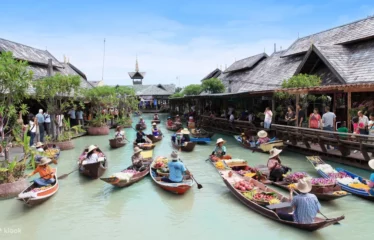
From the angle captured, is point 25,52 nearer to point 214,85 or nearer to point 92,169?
point 214,85

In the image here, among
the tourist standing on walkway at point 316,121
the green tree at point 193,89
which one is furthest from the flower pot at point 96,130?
the green tree at point 193,89

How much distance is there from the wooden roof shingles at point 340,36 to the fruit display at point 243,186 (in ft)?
39.2

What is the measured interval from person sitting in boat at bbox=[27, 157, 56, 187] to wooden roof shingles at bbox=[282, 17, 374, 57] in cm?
1495

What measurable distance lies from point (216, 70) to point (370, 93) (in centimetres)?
2808

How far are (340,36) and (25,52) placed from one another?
69.6ft

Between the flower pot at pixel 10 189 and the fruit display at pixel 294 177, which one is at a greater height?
the fruit display at pixel 294 177

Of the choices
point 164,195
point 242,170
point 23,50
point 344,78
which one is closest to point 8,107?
point 164,195

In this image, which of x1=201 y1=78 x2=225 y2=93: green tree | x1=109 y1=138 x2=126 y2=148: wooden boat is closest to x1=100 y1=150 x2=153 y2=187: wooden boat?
x1=109 y1=138 x2=126 y2=148: wooden boat

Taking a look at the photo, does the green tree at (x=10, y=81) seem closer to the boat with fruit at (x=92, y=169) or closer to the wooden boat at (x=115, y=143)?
the boat with fruit at (x=92, y=169)

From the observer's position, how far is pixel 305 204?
6.23 meters

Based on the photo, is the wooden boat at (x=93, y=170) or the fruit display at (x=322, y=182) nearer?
the fruit display at (x=322, y=182)

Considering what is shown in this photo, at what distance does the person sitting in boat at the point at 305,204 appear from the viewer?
6.19 metres

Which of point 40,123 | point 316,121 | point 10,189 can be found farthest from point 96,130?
point 316,121

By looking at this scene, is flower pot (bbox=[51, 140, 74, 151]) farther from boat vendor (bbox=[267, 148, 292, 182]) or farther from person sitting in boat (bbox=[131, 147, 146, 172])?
boat vendor (bbox=[267, 148, 292, 182])
